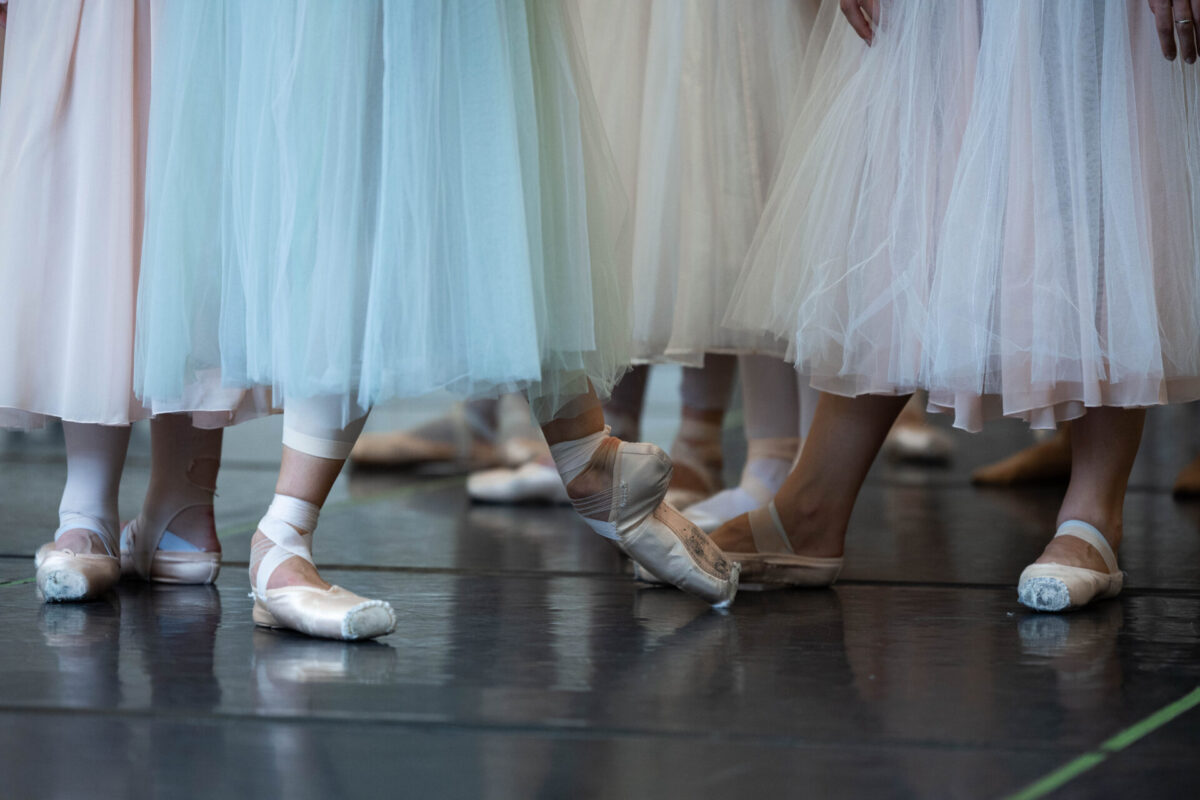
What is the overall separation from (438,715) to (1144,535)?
4.54 feet

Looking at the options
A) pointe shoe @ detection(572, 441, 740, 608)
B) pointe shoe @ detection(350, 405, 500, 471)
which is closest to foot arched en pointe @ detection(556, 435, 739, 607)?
pointe shoe @ detection(572, 441, 740, 608)

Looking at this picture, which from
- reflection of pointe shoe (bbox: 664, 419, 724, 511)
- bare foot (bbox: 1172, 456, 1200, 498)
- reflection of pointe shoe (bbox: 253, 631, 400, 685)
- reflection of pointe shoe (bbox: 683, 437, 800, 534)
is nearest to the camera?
reflection of pointe shoe (bbox: 253, 631, 400, 685)

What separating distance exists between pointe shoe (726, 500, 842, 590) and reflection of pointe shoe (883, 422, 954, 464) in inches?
67.9

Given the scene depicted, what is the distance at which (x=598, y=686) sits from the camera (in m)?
1.08

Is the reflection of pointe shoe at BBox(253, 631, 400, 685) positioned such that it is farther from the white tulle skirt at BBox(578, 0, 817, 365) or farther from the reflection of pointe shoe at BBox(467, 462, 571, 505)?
the reflection of pointe shoe at BBox(467, 462, 571, 505)

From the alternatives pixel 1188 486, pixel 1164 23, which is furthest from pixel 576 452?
pixel 1188 486

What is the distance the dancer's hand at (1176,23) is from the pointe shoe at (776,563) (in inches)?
26.5

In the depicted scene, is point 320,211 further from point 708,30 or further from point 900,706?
point 708,30

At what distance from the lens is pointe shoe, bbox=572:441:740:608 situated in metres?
1.40

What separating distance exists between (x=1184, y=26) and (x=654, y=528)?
75 cm

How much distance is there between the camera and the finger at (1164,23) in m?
1.37

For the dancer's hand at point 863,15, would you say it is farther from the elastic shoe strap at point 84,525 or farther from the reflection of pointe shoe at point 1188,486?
the reflection of pointe shoe at point 1188,486

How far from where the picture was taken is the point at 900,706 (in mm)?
1025

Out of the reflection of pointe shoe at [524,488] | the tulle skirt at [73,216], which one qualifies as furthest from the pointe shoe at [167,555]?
the reflection of pointe shoe at [524,488]
